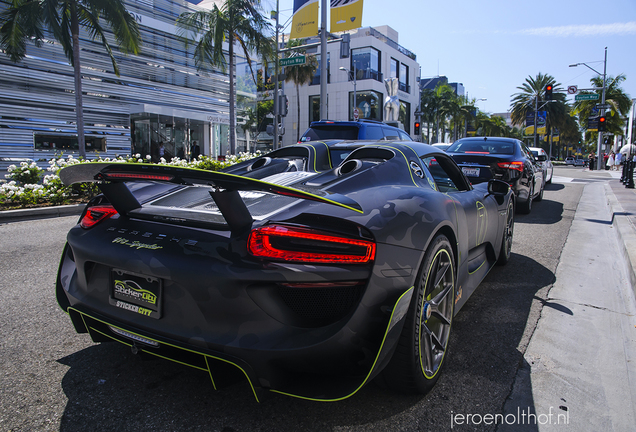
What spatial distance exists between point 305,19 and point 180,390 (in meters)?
20.0

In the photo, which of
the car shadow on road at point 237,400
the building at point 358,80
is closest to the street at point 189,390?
the car shadow on road at point 237,400

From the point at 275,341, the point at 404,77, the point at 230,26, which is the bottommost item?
the point at 275,341

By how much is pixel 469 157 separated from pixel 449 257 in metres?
6.30

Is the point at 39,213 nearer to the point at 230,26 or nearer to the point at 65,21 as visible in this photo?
the point at 65,21

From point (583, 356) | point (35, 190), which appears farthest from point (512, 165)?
point (35, 190)

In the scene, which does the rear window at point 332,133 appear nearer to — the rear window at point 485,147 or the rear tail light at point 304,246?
the rear window at point 485,147

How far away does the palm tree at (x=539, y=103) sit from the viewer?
58.8 m

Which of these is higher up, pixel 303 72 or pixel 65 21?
pixel 303 72

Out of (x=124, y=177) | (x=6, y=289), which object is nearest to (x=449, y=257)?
(x=124, y=177)

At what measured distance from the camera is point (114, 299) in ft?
6.42

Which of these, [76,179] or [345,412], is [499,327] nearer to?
[345,412]

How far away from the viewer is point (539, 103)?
6053cm

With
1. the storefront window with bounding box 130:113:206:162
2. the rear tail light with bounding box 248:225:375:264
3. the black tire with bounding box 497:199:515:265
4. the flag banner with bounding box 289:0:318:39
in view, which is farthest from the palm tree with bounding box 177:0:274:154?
the rear tail light with bounding box 248:225:375:264

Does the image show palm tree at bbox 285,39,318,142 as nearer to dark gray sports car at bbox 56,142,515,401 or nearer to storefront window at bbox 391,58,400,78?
storefront window at bbox 391,58,400,78
